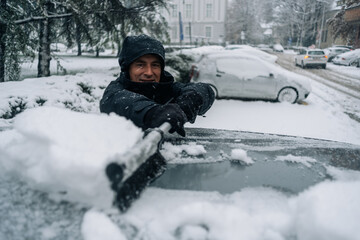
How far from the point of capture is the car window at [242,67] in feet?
26.3

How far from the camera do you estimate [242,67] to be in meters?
8.12

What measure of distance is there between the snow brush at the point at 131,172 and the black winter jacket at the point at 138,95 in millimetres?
620

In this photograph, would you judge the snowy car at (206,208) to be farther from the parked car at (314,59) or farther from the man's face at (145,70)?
the parked car at (314,59)

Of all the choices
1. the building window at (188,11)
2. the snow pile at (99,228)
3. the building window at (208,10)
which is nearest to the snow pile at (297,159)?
the snow pile at (99,228)

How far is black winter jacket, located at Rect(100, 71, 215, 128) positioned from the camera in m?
1.67

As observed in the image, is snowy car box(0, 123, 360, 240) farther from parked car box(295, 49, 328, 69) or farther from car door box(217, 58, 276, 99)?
parked car box(295, 49, 328, 69)

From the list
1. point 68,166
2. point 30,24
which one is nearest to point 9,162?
point 68,166

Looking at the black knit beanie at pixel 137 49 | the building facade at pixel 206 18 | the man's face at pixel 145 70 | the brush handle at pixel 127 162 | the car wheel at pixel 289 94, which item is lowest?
the car wheel at pixel 289 94

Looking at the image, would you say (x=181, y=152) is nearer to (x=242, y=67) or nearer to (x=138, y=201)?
(x=138, y=201)

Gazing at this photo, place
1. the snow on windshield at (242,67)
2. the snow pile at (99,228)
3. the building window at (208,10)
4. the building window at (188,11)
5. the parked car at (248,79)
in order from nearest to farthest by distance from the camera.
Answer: the snow pile at (99,228) < the parked car at (248,79) < the snow on windshield at (242,67) < the building window at (188,11) < the building window at (208,10)

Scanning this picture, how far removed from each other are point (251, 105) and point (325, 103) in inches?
97.2

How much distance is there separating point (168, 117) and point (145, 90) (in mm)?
840

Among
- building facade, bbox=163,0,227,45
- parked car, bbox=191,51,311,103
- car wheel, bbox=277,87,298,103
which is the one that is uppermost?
building facade, bbox=163,0,227,45

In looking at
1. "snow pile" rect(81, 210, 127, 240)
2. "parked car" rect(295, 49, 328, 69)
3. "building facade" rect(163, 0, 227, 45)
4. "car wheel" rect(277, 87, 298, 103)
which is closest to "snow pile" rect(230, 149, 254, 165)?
"snow pile" rect(81, 210, 127, 240)
